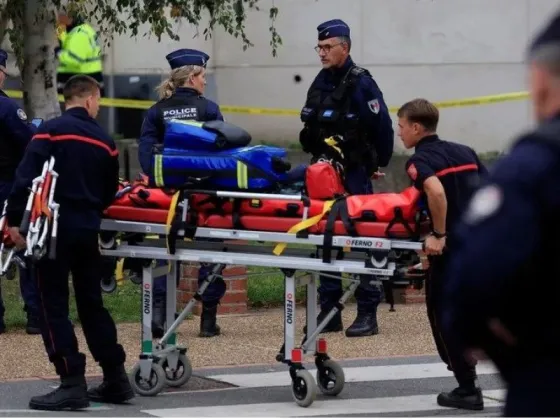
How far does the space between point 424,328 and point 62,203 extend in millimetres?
3987

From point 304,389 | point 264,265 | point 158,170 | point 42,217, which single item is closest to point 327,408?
point 304,389

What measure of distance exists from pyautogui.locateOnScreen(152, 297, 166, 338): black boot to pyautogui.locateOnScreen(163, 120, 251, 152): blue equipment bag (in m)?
2.22

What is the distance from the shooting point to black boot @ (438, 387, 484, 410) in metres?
7.32

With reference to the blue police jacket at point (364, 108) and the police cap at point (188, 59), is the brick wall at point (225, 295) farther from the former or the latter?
the police cap at point (188, 59)

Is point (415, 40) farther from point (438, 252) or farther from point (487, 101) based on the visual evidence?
point (438, 252)

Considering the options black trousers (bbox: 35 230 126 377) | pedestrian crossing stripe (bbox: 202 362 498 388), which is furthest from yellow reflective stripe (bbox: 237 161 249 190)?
pedestrian crossing stripe (bbox: 202 362 498 388)

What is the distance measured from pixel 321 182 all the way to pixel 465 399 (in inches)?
55.4

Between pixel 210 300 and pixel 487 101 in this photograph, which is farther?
pixel 487 101

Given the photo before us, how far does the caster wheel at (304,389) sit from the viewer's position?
724 cm

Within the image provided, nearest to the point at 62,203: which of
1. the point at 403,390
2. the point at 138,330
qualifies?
the point at 403,390

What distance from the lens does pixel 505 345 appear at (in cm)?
299

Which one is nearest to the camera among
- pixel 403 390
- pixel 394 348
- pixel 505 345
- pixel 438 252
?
pixel 505 345

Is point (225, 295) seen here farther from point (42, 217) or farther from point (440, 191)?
point (440, 191)

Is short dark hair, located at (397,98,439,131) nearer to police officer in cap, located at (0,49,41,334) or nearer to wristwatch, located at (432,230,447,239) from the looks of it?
wristwatch, located at (432,230,447,239)
